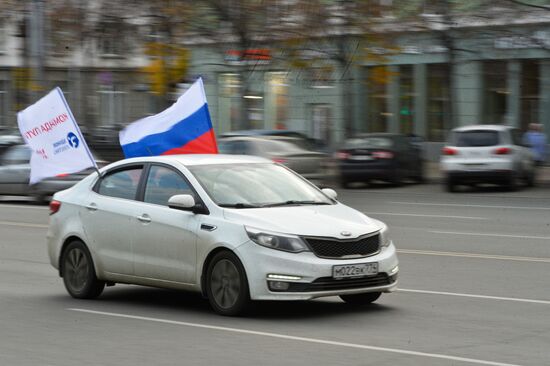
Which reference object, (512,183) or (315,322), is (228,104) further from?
(315,322)

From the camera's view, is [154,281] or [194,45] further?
[194,45]

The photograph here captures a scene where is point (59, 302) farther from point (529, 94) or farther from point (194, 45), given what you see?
point (529, 94)

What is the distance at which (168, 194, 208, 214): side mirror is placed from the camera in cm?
970

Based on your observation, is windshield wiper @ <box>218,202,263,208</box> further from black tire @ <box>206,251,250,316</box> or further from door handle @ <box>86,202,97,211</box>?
door handle @ <box>86,202,97,211</box>

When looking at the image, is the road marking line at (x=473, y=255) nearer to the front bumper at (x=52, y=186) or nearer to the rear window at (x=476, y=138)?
the front bumper at (x=52, y=186)

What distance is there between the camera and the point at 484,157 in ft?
93.4

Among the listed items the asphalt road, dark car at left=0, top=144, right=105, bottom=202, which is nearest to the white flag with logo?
the asphalt road

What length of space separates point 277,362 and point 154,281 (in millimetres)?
2930

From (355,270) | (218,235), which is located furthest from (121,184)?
(355,270)

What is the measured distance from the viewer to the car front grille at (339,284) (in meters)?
9.12

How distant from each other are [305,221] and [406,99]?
121ft

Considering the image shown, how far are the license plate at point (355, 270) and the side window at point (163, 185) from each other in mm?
1620

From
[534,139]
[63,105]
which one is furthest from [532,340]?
[534,139]

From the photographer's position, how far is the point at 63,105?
11.8 m
